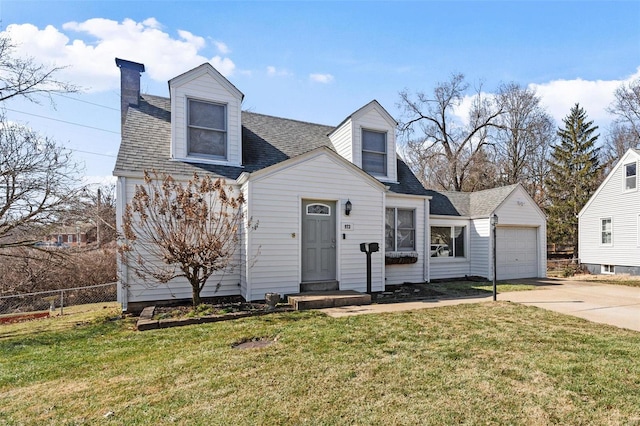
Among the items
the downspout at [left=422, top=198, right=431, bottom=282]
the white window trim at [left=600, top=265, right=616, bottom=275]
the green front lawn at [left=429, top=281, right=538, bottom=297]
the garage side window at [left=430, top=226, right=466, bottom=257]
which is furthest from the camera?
the white window trim at [left=600, top=265, right=616, bottom=275]

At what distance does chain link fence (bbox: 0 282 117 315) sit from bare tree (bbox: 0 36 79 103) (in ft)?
19.3

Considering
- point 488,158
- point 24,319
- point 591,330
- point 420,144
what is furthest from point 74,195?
point 488,158

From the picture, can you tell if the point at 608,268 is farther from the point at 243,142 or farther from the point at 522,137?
the point at 243,142

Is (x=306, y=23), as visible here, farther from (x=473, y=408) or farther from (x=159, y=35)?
(x=473, y=408)

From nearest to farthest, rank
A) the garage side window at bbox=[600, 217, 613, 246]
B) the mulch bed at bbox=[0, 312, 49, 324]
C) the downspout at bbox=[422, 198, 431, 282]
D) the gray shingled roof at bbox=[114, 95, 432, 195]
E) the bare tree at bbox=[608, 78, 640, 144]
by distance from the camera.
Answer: the gray shingled roof at bbox=[114, 95, 432, 195] < the mulch bed at bbox=[0, 312, 49, 324] < the downspout at bbox=[422, 198, 431, 282] < the garage side window at bbox=[600, 217, 613, 246] < the bare tree at bbox=[608, 78, 640, 144]

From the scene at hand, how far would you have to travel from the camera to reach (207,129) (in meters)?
8.79

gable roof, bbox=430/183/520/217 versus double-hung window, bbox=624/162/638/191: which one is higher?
double-hung window, bbox=624/162/638/191

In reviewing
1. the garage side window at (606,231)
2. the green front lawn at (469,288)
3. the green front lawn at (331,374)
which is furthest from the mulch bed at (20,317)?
→ the garage side window at (606,231)

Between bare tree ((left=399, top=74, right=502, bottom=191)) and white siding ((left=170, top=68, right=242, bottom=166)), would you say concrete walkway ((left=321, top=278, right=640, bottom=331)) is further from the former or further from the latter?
bare tree ((left=399, top=74, right=502, bottom=191))

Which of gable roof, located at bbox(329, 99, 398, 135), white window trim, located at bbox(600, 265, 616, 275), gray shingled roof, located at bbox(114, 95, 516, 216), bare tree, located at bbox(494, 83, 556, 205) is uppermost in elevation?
bare tree, located at bbox(494, 83, 556, 205)

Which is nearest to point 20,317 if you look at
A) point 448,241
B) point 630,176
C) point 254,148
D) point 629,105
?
point 254,148

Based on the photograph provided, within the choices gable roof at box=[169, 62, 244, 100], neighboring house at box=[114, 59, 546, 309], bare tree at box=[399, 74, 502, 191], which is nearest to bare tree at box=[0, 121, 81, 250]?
neighboring house at box=[114, 59, 546, 309]

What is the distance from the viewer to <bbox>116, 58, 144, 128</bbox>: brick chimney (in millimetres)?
9688

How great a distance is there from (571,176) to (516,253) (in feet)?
45.5
